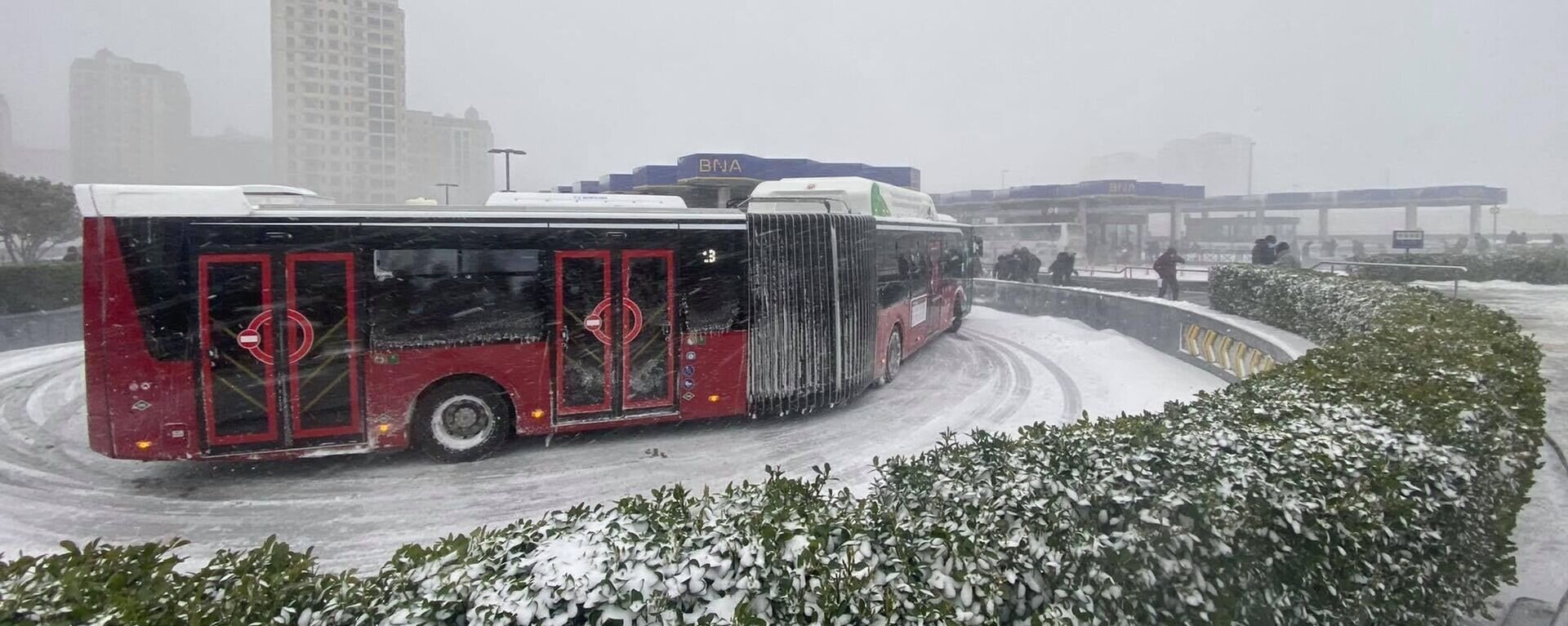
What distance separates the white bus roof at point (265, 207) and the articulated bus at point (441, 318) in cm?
2

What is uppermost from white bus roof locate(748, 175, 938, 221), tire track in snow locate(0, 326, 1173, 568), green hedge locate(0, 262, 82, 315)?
white bus roof locate(748, 175, 938, 221)

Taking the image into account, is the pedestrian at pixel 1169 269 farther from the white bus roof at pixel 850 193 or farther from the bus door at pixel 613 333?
the bus door at pixel 613 333

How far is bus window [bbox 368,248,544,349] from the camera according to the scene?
809 centimetres

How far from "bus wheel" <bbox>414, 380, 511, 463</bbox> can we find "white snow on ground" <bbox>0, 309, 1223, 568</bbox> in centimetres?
17

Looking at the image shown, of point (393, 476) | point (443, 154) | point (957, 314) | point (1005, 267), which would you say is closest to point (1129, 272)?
point (1005, 267)

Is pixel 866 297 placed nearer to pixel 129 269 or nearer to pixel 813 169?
pixel 129 269

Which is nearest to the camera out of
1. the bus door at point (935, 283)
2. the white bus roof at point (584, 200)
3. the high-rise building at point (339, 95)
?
the white bus roof at point (584, 200)

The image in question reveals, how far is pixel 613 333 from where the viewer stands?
903 centimetres

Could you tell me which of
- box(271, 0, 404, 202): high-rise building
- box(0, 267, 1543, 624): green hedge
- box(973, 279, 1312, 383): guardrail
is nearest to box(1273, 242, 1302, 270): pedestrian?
box(973, 279, 1312, 383): guardrail

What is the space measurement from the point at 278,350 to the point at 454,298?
1565 mm

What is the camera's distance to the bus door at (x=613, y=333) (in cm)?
885

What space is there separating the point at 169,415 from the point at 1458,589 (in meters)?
9.24

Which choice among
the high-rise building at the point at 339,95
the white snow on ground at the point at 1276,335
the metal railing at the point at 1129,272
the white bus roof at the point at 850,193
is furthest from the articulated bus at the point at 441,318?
the high-rise building at the point at 339,95

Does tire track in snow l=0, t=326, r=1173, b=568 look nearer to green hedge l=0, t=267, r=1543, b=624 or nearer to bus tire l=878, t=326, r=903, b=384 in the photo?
bus tire l=878, t=326, r=903, b=384
